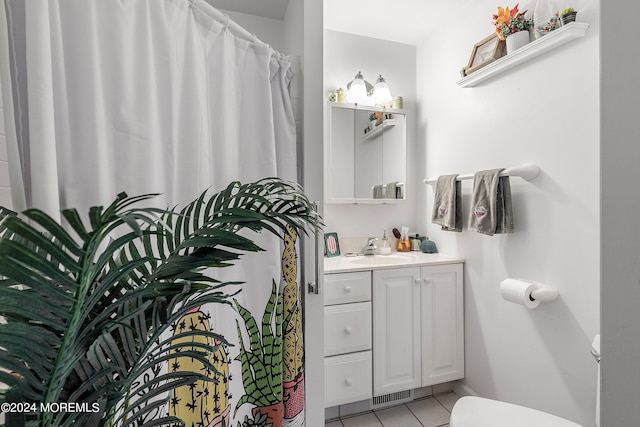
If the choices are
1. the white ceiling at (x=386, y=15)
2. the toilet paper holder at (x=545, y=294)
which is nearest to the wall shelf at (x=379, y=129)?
the white ceiling at (x=386, y=15)

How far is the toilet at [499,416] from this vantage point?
119cm

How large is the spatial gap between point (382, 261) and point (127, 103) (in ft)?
5.79

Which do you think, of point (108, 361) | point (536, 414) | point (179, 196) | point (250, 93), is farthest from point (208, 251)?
point (536, 414)

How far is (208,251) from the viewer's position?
1.98 ft

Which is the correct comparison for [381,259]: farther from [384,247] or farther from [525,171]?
[525,171]

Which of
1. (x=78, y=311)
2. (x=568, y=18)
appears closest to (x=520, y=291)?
(x=568, y=18)

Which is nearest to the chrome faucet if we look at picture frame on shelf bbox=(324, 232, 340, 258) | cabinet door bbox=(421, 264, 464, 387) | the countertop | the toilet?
the countertop

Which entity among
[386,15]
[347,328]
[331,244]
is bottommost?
[347,328]

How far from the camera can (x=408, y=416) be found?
1.96 m

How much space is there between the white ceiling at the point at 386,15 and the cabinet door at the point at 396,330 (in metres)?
1.77

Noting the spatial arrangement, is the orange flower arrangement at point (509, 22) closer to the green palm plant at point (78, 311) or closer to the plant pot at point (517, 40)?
the plant pot at point (517, 40)

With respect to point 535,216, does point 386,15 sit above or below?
above

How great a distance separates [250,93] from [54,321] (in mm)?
1073

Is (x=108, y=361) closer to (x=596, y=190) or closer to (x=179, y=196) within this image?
(x=179, y=196)
